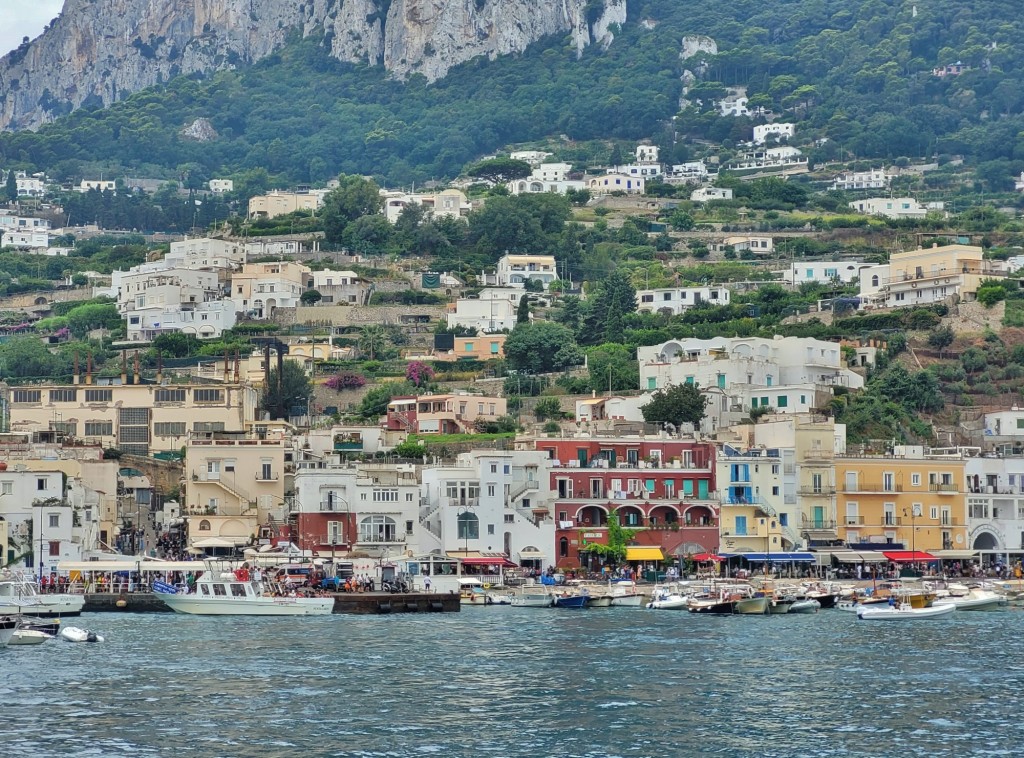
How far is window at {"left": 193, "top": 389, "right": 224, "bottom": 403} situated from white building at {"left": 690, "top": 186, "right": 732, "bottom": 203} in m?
78.2

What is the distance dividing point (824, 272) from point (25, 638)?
268 ft

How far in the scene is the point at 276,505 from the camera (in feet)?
280

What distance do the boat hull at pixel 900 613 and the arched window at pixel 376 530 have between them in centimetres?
1973

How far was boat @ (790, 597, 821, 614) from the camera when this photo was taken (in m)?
72.9

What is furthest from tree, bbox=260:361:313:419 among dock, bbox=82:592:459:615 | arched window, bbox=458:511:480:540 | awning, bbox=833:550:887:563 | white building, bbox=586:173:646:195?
white building, bbox=586:173:646:195

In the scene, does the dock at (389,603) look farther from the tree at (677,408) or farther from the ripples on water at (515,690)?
the tree at (677,408)

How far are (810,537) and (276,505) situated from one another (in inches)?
878

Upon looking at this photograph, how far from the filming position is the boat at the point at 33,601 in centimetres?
6700

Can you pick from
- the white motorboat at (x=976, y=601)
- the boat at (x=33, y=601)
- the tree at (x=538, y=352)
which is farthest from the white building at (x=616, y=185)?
the boat at (x=33, y=601)

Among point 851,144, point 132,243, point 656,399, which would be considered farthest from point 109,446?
point 851,144

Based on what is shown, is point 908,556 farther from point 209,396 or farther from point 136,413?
point 136,413

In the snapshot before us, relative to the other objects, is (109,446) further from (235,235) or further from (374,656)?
(235,235)

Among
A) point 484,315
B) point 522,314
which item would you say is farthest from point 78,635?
point 484,315

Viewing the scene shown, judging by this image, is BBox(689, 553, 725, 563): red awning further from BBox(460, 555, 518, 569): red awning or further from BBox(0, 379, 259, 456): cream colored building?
BBox(0, 379, 259, 456): cream colored building
